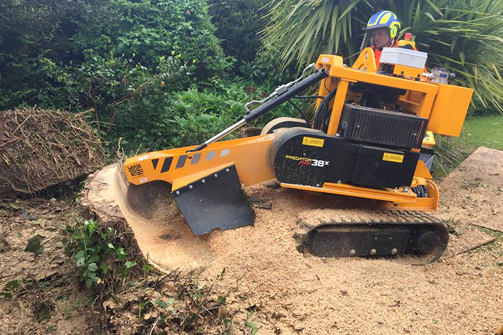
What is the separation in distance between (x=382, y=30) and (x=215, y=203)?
319 cm

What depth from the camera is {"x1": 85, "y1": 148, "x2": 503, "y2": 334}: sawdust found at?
9.70 feet

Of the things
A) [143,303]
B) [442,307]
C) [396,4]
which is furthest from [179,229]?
[396,4]

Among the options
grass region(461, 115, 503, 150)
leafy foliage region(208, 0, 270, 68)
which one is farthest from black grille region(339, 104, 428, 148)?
leafy foliage region(208, 0, 270, 68)

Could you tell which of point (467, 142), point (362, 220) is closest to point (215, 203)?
point (362, 220)

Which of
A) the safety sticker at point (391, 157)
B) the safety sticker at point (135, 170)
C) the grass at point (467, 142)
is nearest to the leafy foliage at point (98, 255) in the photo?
the safety sticker at point (135, 170)

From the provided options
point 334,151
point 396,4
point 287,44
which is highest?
point 396,4

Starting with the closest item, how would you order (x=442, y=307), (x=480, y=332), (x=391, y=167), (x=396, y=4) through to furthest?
(x=480, y=332)
(x=442, y=307)
(x=391, y=167)
(x=396, y=4)

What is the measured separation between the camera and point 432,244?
4.03m

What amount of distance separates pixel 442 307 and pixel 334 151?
1596 millimetres

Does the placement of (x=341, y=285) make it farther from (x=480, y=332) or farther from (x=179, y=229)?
(x=179, y=229)

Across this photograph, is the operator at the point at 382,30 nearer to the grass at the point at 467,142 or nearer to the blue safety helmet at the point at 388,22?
the blue safety helmet at the point at 388,22

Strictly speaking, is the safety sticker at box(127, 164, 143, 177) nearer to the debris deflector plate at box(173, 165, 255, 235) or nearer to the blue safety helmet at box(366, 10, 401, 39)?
the debris deflector plate at box(173, 165, 255, 235)

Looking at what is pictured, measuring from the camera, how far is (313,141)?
3.69 meters

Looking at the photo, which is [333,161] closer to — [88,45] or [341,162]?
[341,162]
